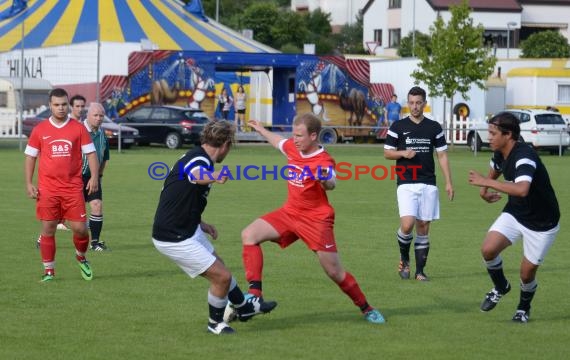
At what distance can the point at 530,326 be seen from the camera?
9297 millimetres

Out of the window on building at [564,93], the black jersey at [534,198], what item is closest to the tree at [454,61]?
the window on building at [564,93]

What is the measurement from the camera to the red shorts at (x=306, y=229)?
9055 mm

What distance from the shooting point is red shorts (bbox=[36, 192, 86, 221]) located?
11.2m

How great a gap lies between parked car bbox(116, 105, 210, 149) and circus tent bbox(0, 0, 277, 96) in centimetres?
263

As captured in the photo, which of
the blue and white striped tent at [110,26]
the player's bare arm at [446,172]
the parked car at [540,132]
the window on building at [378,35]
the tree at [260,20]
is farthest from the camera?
the window on building at [378,35]

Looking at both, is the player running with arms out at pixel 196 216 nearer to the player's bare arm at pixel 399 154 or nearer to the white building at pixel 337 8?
the player's bare arm at pixel 399 154

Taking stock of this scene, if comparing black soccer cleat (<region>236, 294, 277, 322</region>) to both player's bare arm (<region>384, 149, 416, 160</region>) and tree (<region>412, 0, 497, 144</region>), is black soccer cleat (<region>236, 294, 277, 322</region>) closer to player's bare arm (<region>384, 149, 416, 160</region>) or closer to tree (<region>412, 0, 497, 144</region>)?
player's bare arm (<region>384, 149, 416, 160</region>)

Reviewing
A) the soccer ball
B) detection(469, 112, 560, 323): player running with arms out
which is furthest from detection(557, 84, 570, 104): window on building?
the soccer ball

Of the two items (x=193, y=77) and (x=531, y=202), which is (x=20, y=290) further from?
(x=193, y=77)

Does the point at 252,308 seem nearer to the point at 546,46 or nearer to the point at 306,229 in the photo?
the point at 306,229

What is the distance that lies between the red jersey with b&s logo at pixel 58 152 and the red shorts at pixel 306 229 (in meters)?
2.85

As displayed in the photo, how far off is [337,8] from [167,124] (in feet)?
252

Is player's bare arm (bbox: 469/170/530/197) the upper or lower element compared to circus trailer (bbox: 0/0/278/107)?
lower

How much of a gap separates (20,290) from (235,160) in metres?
21.8
